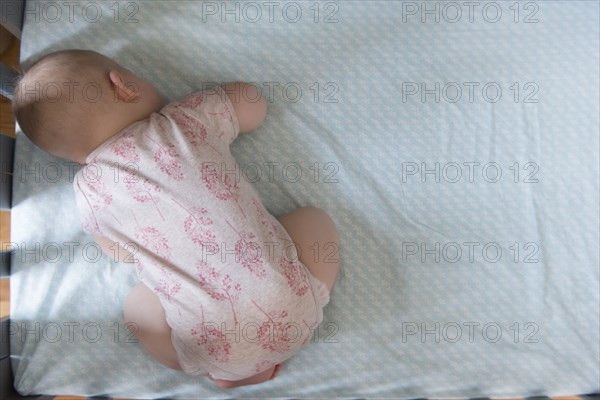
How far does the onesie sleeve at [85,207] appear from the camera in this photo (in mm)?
947

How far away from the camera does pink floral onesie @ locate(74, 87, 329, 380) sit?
2.85ft

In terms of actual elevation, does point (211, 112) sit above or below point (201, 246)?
above

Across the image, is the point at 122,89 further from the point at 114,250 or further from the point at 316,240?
the point at 316,240

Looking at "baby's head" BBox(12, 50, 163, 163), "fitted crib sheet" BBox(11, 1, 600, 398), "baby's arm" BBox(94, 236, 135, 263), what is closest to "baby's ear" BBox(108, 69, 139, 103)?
"baby's head" BBox(12, 50, 163, 163)

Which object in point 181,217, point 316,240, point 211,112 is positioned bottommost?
point 316,240

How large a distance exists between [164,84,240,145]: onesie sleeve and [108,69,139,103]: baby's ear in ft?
0.23

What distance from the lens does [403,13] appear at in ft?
3.72

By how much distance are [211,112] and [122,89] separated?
0.18 metres

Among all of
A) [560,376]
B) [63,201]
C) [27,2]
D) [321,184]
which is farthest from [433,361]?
[27,2]

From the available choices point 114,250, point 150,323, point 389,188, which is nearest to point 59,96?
point 114,250

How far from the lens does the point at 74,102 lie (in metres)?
0.87

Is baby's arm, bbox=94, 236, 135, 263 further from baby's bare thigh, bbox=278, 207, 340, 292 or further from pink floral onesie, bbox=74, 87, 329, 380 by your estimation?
baby's bare thigh, bbox=278, 207, 340, 292

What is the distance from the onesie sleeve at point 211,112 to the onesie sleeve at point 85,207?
227mm

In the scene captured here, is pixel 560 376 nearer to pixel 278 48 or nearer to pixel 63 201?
pixel 278 48
